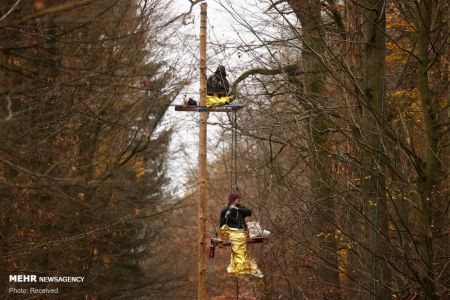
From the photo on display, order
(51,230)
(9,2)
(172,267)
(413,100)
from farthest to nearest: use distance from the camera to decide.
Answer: (172,267), (413,100), (51,230), (9,2)

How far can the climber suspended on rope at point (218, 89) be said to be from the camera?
11023 mm

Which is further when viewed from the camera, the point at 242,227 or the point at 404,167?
the point at 242,227

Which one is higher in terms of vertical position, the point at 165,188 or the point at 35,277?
the point at 165,188

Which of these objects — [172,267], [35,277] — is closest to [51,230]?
[35,277]

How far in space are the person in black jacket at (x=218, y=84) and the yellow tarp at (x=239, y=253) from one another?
2.25 m

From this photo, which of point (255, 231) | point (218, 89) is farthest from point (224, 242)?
point (218, 89)

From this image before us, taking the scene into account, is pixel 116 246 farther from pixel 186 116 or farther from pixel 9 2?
pixel 9 2

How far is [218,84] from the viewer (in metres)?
11.2

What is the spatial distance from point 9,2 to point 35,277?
21.5 ft

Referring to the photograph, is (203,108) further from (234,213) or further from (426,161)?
(426,161)

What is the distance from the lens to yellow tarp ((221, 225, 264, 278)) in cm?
1136

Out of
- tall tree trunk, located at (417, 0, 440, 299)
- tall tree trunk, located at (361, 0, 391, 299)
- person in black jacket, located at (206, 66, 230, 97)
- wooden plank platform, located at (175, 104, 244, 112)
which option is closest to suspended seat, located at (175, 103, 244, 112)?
wooden plank platform, located at (175, 104, 244, 112)

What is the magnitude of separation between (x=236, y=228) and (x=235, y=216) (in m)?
0.23

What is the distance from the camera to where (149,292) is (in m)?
16.9
